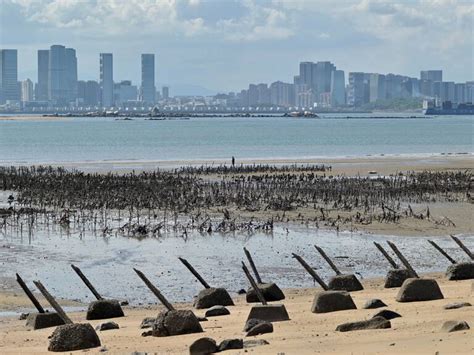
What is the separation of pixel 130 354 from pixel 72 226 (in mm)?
18356

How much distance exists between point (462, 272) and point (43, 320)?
29.4 ft

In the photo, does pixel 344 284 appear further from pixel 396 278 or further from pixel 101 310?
pixel 101 310

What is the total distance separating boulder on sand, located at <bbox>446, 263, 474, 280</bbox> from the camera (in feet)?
71.3

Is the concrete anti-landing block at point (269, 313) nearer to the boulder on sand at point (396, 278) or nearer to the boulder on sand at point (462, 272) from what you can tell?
the boulder on sand at point (396, 278)

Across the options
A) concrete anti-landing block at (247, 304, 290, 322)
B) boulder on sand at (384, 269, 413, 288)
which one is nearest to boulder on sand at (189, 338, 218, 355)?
concrete anti-landing block at (247, 304, 290, 322)

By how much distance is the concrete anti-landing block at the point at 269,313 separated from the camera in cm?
1675

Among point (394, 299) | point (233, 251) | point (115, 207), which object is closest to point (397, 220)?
point (233, 251)

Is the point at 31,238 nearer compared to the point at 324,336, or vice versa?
the point at 324,336

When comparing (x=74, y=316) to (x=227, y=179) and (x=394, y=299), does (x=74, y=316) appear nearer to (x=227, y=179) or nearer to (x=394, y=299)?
(x=394, y=299)

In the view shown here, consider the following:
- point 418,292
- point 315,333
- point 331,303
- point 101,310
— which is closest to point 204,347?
point 315,333

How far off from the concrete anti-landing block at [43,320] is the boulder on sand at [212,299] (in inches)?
107

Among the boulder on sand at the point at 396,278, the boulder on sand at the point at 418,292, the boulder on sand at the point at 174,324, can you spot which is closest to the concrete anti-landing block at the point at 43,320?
the boulder on sand at the point at 174,324

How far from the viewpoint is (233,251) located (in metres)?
27.7

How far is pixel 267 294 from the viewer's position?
19828 millimetres
